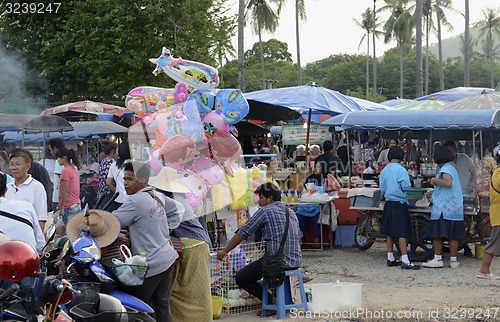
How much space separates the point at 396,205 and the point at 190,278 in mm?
5435

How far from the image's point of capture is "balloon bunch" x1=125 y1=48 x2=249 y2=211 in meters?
8.99

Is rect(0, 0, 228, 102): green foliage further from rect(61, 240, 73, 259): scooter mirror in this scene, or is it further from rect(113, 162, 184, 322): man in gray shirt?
rect(61, 240, 73, 259): scooter mirror

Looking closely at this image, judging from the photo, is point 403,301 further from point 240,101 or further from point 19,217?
point 19,217

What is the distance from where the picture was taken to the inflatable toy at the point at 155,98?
32.6 ft

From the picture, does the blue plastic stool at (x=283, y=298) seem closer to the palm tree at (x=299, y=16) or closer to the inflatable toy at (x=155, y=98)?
the inflatable toy at (x=155, y=98)

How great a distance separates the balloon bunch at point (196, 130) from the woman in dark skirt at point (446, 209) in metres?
3.45

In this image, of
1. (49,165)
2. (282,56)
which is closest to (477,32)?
(282,56)

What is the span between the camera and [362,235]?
1362cm

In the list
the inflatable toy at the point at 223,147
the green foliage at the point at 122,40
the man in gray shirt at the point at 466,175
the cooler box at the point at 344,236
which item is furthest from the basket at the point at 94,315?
the green foliage at the point at 122,40

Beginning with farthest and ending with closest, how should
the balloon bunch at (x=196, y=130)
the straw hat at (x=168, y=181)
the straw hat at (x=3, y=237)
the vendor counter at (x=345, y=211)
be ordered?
the vendor counter at (x=345, y=211) → the balloon bunch at (x=196, y=130) → the straw hat at (x=168, y=181) → the straw hat at (x=3, y=237)

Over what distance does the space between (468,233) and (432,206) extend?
2.37 feet

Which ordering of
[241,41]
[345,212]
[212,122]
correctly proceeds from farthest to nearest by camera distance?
1. [241,41]
2. [345,212]
3. [212,122]

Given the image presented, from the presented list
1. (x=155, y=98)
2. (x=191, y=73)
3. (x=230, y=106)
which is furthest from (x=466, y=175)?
(x=155, y=98)

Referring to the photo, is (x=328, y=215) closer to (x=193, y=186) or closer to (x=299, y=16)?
(x=193, y=186)
